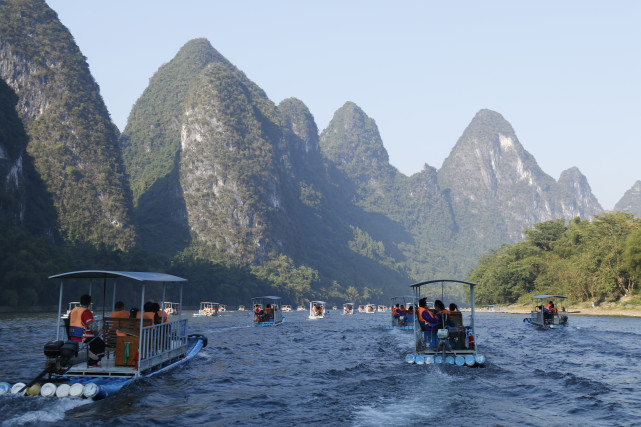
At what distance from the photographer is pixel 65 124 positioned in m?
137

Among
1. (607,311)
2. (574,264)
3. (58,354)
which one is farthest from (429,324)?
(574,264)

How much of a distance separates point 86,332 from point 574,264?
79242 millimetres

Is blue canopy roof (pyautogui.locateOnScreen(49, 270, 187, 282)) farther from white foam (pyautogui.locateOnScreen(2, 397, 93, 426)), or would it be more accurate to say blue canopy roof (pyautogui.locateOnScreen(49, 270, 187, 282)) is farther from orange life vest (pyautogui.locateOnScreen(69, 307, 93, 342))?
white foam (pyautogui.locateOnScreen(2, 397, 93, 426))

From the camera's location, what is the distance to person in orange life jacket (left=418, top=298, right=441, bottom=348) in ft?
67.1

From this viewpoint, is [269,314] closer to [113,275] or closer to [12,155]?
[113,275]

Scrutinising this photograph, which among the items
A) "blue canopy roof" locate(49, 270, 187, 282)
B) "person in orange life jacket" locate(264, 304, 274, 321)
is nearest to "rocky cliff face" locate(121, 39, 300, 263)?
"person in orange life jacket" locate(264, 304, 274, 321)

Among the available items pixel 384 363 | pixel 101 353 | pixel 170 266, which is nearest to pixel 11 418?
pixel 101 353

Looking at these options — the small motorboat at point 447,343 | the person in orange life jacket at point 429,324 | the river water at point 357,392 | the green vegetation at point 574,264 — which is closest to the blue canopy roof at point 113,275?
the river water at point 357,392

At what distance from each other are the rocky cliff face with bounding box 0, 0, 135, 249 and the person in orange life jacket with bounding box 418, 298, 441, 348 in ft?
350

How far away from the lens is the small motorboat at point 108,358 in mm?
13750

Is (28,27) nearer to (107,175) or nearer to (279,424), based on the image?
(107,175)

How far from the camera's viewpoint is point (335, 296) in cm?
18512

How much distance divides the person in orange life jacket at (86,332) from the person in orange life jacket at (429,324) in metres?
10.7

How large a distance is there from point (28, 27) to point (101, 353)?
154 m
